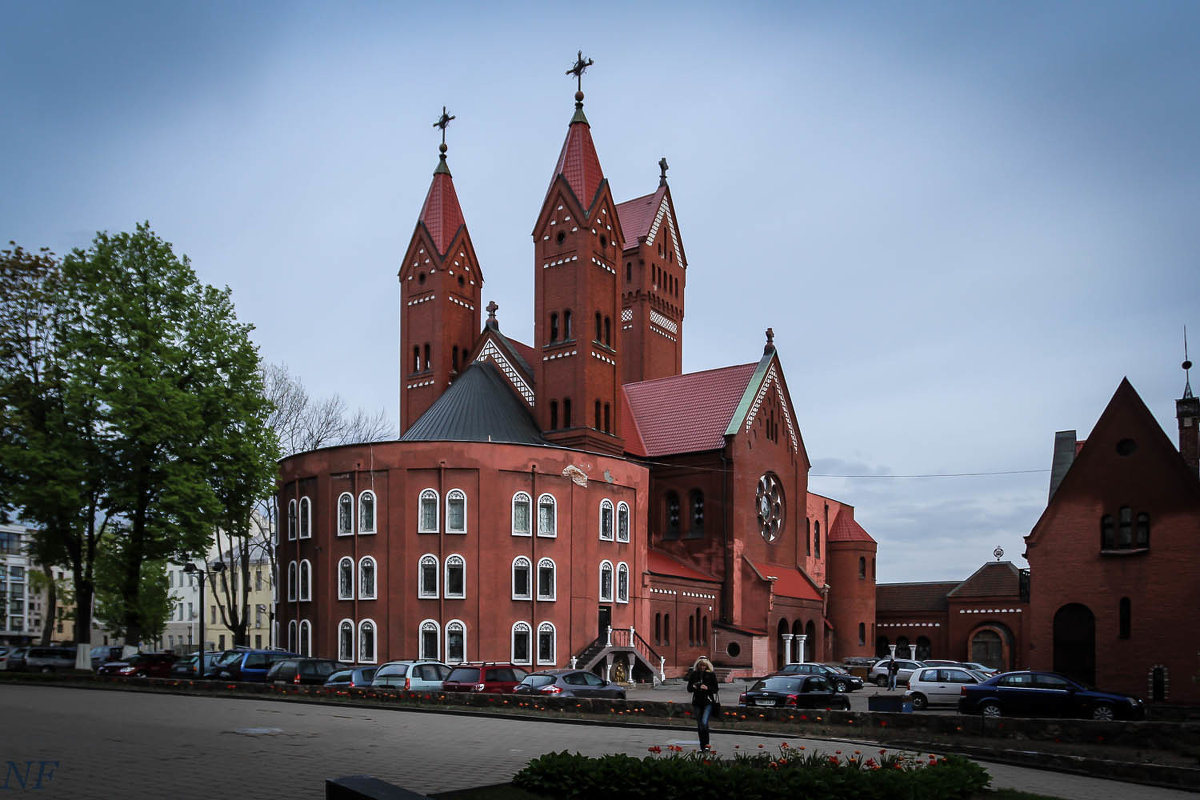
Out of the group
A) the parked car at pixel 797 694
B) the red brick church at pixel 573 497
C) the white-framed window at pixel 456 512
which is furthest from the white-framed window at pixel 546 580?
the parked car at pixel 797 694

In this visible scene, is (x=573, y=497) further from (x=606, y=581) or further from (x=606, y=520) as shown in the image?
(x=606, y=581)

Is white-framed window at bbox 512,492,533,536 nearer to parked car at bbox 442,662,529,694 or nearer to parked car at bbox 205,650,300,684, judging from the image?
parked car at bbox 205,650,300,684

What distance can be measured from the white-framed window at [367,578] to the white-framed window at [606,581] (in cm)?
964

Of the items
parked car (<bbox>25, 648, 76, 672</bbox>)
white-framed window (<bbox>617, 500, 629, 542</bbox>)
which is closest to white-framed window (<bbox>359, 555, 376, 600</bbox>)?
white-framed window (<bbox>617, 500, 629, 542</bbox>)

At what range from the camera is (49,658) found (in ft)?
146

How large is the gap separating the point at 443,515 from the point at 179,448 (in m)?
10.3

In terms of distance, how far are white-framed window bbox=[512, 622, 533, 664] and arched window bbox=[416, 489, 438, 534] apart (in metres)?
5.23

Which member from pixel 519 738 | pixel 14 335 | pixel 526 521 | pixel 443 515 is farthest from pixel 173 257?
pixel 519 738

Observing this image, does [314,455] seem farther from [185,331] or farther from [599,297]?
[599,297]

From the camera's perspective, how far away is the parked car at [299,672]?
110 feet

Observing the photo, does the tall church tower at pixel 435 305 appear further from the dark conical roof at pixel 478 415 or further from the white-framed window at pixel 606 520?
the white-framed window at pixel 606 520

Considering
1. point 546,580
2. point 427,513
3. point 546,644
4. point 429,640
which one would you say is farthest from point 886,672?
point 427,513

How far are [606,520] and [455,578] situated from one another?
7.49 meters

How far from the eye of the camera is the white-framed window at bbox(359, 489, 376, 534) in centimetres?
4344
